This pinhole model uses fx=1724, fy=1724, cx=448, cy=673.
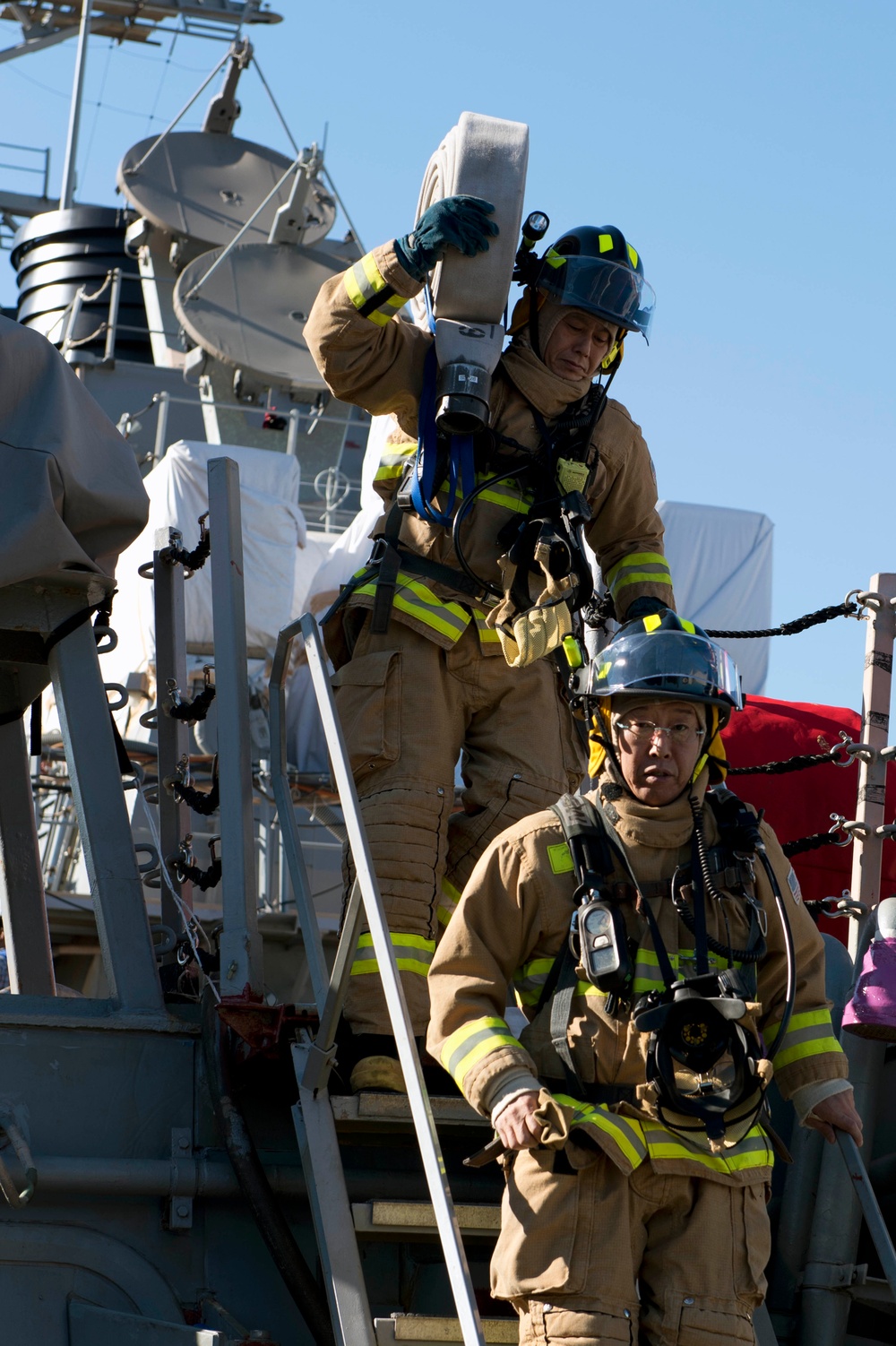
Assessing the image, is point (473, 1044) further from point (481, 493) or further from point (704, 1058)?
point (481, 493)

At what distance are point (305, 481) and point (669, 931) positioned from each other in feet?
46.1

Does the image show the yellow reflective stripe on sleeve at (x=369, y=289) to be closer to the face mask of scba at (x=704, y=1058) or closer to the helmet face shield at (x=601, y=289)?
the helmet face shield at (x=601, y=289)

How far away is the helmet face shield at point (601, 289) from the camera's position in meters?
4.38

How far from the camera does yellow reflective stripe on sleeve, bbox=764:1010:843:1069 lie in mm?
3176

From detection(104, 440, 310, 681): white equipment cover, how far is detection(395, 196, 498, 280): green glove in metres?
7.82

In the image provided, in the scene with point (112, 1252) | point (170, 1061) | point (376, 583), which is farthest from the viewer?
point (376, 583)

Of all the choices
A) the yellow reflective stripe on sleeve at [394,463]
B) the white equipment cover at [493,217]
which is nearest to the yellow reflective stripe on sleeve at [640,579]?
the yellow reflective stripe on sleeve at [394,463]

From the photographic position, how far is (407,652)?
4.23 meters

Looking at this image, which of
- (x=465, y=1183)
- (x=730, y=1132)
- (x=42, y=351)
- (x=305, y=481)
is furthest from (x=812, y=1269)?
(x=305, y=481)

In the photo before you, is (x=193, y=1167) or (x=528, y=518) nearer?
(x=193, y=1167)

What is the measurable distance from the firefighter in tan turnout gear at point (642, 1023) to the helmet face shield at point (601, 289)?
4.30 feet

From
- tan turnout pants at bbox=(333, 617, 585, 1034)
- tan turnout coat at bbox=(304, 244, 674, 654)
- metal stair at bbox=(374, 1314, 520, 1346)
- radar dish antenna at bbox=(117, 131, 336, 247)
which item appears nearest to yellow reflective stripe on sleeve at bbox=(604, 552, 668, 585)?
tan turnout coat at bbox=(304, 244, 674, 654)

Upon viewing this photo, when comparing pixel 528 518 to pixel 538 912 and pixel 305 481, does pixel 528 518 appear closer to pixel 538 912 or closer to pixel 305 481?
pixel 538 912

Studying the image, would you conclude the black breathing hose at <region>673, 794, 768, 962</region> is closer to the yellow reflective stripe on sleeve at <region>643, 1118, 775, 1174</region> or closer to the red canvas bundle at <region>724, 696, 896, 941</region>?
the yellow reflective stripe on sleeve at <region>643, 1118, 775, 1174</region>
